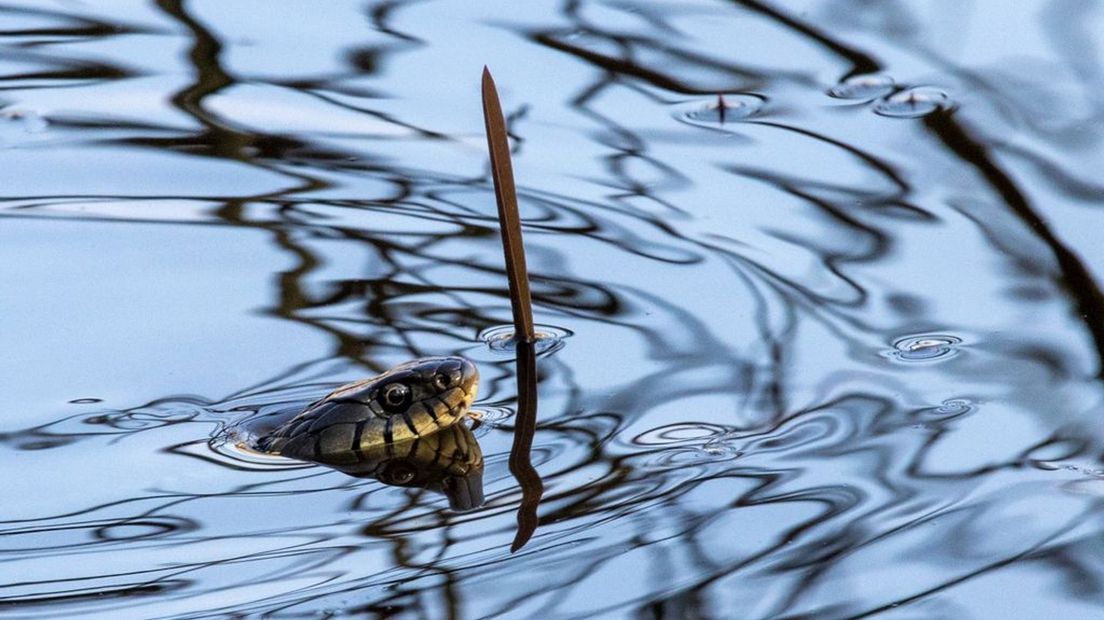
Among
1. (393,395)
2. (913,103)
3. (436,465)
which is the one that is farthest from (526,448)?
(913,103)

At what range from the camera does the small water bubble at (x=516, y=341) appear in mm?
3645

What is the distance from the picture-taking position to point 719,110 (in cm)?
471

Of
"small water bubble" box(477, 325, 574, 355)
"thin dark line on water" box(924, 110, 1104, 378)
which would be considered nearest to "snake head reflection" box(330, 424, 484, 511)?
"small water bubble" box(477, 325, 574, 355)

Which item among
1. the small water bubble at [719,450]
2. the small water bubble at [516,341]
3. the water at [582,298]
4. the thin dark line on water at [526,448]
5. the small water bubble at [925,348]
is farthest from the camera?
the small water bubble at [516,341]

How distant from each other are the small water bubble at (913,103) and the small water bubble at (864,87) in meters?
0.04

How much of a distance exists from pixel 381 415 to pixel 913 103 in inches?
74.2

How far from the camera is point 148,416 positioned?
138 inches

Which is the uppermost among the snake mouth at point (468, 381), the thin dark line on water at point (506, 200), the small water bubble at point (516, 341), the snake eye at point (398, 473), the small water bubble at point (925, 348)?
the thin dark line on water at point (506, 200)

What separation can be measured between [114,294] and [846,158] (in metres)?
1.71

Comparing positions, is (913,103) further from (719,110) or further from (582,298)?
(582,298)

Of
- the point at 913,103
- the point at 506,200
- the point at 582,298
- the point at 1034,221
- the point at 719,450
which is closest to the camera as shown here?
the point at 719,450

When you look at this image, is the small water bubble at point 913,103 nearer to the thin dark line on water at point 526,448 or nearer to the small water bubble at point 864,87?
the small water bubble at point 864,87

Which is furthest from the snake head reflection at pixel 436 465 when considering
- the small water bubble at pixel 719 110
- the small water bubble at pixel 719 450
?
the small water bubble at pixel 719 110

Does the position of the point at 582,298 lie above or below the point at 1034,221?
below
